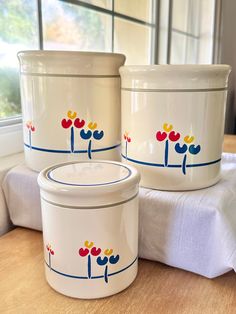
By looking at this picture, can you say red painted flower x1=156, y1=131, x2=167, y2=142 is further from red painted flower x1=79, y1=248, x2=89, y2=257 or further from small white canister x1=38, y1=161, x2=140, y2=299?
red painted flower x1=79, y1=248, x2=89, y2=257

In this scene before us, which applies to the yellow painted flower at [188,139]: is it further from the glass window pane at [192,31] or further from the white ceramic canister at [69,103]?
the glass window pane at [192,31]

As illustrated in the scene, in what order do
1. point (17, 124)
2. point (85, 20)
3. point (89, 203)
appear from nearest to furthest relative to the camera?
1. point (89, 203)
2. point (17, 124)
3. point (85, 20)

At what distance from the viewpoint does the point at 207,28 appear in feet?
6.45

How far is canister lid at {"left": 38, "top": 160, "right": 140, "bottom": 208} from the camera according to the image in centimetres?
35

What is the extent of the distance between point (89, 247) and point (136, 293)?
0.09 m

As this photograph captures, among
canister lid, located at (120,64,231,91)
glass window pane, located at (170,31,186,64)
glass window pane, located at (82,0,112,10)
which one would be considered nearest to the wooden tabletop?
canister lid, located at (120,64,231,91)

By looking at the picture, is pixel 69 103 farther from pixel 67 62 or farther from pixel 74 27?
pixel 74 27

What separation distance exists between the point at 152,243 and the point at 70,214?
0.14 meters

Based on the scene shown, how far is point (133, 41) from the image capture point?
121 centimetres

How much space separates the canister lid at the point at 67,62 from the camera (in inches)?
17.8

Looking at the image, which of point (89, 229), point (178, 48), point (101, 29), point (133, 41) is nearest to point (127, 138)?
point (89, 229)

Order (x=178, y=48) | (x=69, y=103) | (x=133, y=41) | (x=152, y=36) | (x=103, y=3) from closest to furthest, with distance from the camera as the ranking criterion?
(x=69, y=103)
(x=103, y=3)
(x=133, y=41)
(x=152, y=36)
(x=178, y=48)

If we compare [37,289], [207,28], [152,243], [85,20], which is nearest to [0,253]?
[37,289]

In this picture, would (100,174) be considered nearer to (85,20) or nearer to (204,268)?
(204,268)
